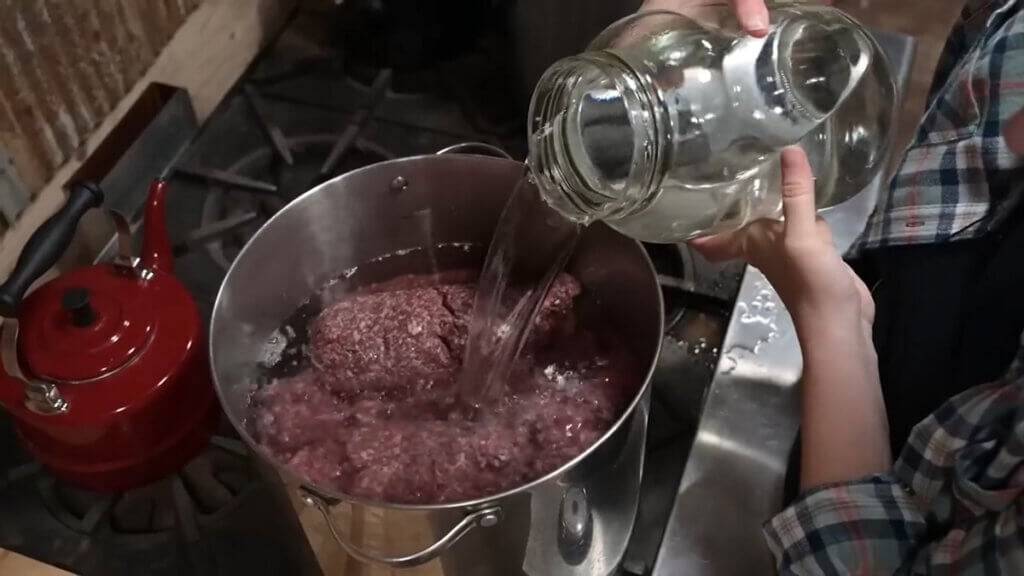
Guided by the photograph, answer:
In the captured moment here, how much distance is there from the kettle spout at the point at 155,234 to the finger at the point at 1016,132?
66cm

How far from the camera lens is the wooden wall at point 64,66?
2.90 ft

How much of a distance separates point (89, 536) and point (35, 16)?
46cm

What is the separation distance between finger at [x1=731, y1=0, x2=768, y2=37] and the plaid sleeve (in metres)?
0.28

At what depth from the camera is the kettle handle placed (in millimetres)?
764

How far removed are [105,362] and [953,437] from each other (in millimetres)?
604

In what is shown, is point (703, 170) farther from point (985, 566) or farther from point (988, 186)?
point (985, 566)

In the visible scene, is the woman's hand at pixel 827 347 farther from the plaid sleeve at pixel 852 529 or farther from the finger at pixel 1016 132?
the finger at pixel 1016 132

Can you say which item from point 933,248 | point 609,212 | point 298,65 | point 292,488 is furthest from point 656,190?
point 298,65

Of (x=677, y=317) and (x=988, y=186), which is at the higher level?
(x=988, y=186)

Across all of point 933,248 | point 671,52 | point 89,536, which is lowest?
point 89,536

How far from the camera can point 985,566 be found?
17.8 inches

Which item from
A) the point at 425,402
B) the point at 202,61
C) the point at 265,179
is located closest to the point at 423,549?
the point at 425,402

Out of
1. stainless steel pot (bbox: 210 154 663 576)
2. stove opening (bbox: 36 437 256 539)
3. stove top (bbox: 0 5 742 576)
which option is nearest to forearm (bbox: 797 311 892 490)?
stainless steel pot (bbox: 210 154 663 576)

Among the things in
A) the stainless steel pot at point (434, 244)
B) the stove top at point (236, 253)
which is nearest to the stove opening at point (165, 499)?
the stove top at point (236, 253)
